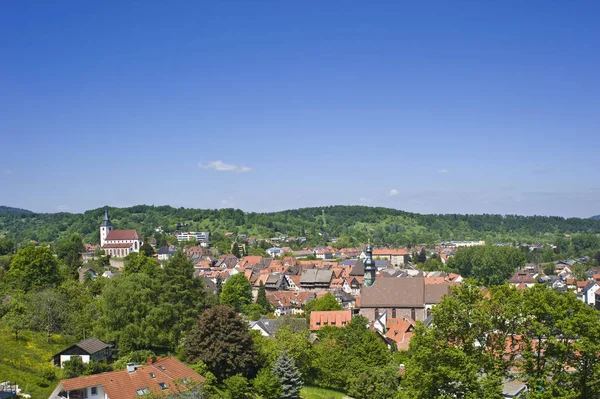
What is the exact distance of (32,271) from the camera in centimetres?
5662

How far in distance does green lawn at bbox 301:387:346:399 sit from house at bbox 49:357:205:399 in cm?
871

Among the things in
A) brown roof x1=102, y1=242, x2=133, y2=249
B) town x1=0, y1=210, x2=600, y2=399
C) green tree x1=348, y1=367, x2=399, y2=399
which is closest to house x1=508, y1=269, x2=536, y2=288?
town x1=0, y1=210, x2=600, y2=399

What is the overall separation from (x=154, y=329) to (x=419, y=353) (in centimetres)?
2127

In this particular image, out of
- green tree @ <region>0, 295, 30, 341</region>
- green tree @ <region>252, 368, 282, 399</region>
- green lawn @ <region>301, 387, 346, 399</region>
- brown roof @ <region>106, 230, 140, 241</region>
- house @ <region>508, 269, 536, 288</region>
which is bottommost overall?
green lawn @ <region>301, 387, 346, 399</region>

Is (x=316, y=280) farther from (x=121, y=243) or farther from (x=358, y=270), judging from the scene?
(x=121, y=243)

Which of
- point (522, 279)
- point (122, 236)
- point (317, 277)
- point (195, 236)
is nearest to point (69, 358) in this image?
point (317, 277)

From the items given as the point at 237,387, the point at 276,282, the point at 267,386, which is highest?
the point at 276,282

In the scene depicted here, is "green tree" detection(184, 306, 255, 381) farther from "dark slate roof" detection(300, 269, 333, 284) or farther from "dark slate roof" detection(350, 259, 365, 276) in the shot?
"dark slate roof" detection(350, 259, 365, 276)

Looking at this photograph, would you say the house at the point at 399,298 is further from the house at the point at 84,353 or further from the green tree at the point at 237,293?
the house at the point at 84,353

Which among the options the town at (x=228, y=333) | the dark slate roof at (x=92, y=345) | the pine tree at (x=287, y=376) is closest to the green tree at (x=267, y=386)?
the town at (x=228, y=333)

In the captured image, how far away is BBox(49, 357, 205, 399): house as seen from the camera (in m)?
27.6

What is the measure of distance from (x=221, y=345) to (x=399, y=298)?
33.0 meters

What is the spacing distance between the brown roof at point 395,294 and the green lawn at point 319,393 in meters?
24.6

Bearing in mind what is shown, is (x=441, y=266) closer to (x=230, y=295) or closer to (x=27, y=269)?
(x=230, y=295)
